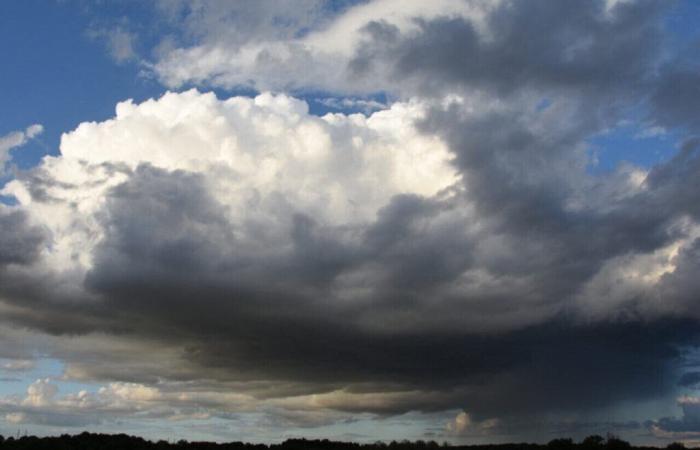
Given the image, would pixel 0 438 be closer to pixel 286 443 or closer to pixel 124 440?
pixel 124 440

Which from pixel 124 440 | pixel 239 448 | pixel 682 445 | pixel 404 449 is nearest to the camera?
pixel 682 445

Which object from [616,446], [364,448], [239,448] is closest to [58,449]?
[239,448]

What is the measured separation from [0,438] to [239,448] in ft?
213

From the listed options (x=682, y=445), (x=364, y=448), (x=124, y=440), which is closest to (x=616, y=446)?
(x=682, y=445)

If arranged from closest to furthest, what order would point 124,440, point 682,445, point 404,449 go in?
point 682,445
point 404,449
point 124,440

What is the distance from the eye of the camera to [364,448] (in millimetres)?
165750

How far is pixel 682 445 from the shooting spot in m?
114

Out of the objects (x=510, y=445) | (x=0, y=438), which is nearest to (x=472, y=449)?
(x=510, y=445)

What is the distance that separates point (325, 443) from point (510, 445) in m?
63.3

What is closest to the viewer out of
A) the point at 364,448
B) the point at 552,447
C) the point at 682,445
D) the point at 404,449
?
the point at 682,445

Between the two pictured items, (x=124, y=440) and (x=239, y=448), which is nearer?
(x=239, y=448)

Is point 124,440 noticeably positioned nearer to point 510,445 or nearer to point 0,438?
point 0,438

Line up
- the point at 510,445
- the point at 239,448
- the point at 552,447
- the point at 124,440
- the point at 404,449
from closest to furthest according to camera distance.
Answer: the point at 552,447
the point at 510,445
the point at 404,449
the point at 239,448
the point at 124,440

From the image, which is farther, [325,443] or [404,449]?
[325,443]
